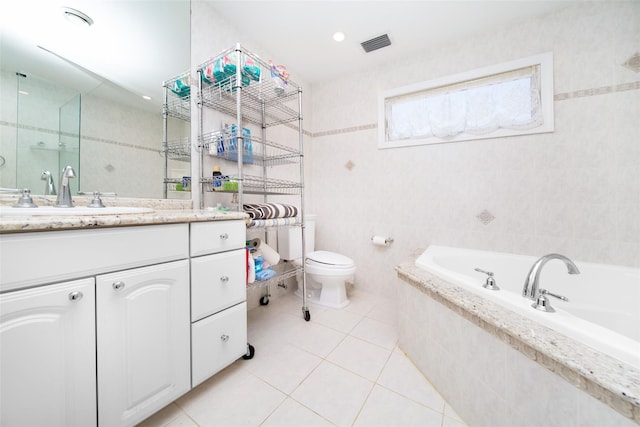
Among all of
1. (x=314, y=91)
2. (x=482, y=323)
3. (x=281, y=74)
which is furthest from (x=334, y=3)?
(x=482, y=323)

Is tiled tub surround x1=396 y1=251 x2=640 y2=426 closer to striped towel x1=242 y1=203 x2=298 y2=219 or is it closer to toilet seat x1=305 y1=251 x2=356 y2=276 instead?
toilet seat x1=305 y1=251 x2=356 y2=276

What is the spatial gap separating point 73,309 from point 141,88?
122 cm

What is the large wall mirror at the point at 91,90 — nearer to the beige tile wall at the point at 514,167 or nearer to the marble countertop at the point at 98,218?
the marble countertop at the point at 98,218

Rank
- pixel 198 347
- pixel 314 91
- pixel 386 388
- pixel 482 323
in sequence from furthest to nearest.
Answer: pixel 314 91
pixel 386 388
pixel 198 347
pixel 482 323

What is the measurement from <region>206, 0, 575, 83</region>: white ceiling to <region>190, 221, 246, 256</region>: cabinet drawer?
1.57 m

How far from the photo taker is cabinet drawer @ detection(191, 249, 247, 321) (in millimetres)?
972

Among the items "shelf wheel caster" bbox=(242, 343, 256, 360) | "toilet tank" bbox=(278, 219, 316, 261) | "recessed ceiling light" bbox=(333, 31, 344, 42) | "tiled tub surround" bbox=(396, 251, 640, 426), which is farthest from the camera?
"toilet tank" bbox=(278, 219, 316, 261)

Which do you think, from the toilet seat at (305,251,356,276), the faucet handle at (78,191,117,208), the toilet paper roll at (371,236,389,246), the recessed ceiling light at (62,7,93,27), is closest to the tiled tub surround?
the toilet seat at (305,251,356,276)

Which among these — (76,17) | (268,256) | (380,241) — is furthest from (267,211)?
(76,17)

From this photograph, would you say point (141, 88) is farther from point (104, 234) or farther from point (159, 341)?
point (159, 341)

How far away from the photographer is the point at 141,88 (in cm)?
130

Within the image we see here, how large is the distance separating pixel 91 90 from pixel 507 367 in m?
2.09

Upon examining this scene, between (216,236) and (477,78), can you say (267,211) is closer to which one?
(216,236)

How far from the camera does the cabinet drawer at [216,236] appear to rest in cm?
97
